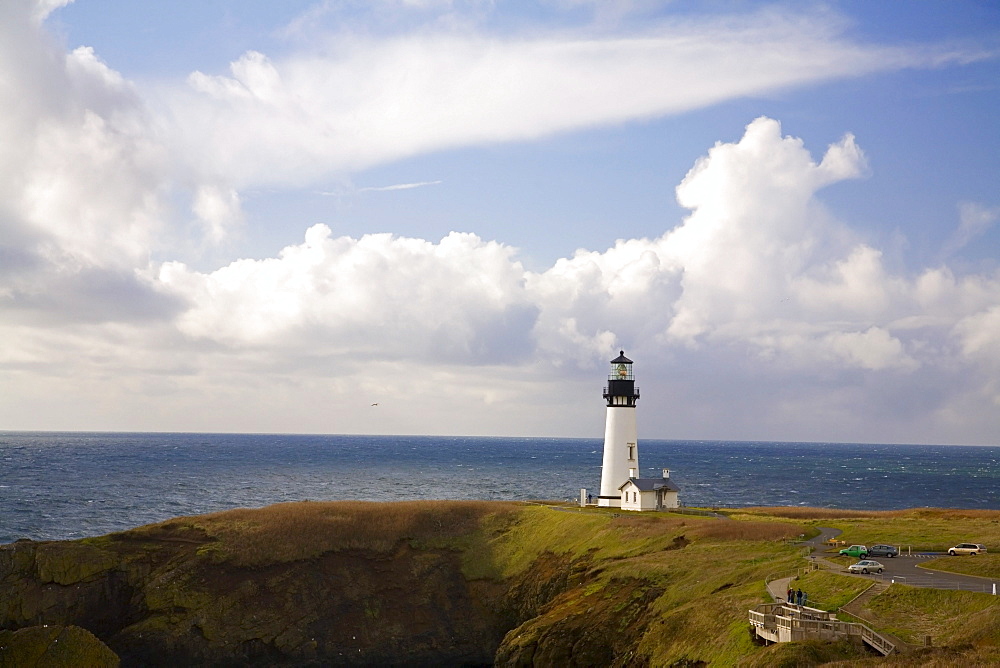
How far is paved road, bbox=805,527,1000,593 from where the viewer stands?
37.7m

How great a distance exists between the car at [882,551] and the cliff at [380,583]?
16.7 ft

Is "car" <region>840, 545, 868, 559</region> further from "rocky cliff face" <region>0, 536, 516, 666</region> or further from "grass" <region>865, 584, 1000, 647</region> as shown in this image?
"rocky cliff face" <region>0, 536, 516, 666</region>

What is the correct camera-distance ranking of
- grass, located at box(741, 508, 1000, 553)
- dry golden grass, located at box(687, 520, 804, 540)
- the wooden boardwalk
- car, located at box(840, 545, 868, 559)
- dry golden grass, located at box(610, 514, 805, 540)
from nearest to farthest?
the wooden boardwalk, car, located at box(840, 545, 868, 559), grass, located at box(741, 508, 1000, 553), dry golden grass, located at box(687, 520, 804, 540), dry golden grass, located at box(610, 514, 805, 540)

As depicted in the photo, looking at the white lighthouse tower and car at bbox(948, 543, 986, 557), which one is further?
the white lighthouse tower

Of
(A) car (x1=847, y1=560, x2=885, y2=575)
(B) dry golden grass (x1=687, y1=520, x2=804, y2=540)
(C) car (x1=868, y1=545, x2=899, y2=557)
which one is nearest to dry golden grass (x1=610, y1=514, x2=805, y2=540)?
(B) dry golden grass (x1=687, y1=520, x2=804, y2=540)

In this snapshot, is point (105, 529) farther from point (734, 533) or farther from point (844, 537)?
point (844, 537)

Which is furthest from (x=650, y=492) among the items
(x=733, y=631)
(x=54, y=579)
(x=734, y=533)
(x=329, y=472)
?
(x=329, y=472)

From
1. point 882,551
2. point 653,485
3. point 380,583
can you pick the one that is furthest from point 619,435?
point 882,551

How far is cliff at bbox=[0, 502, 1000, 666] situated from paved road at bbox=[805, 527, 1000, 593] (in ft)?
16.0

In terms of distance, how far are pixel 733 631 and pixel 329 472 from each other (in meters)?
158

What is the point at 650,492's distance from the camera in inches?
2938

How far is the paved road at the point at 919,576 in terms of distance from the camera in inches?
1485

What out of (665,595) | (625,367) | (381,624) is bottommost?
(381,624)

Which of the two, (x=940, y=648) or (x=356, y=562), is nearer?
(x=940, y=648)
